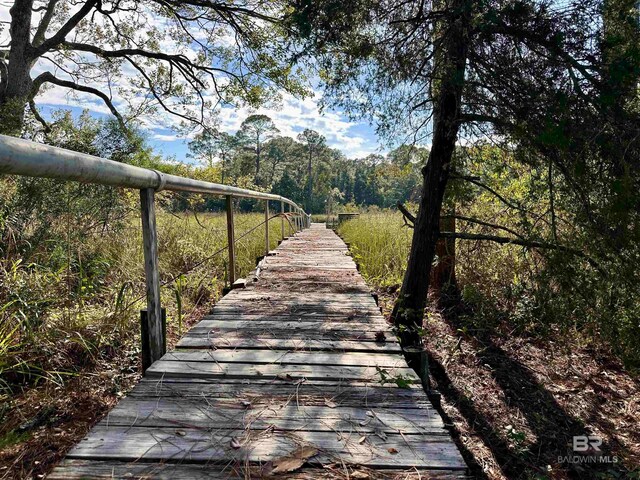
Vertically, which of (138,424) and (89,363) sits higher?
(138,424)

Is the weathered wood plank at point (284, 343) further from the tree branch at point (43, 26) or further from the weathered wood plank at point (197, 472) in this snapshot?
the tree branch at point (43, 26)

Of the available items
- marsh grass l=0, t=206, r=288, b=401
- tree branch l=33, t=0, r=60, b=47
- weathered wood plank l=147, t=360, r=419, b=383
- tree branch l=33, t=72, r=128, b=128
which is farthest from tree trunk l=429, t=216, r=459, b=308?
tree branch l=33, t=0, r=60, b=47

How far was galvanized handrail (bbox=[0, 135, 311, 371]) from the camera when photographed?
1.02 meters

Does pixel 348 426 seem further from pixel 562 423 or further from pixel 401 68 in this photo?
pixel 401 68

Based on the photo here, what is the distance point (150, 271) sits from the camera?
181cm

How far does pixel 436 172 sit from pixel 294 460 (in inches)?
113

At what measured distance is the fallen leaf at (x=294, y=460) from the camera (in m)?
1.11

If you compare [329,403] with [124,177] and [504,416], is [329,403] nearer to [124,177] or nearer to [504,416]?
[124,177]

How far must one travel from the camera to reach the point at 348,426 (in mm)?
1362

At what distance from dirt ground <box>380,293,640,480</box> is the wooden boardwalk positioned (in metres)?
0.87

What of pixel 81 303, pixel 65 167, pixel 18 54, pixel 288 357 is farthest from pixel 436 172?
pixel 18 54

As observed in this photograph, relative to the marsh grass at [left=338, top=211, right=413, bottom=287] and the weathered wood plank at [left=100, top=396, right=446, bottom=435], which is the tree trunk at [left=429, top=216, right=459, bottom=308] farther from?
the weathered wood plank at [left=100, top=396, right=446, bottom=435]

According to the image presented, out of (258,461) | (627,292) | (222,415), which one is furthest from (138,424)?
(627,292)

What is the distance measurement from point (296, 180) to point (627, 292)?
59.8 m
